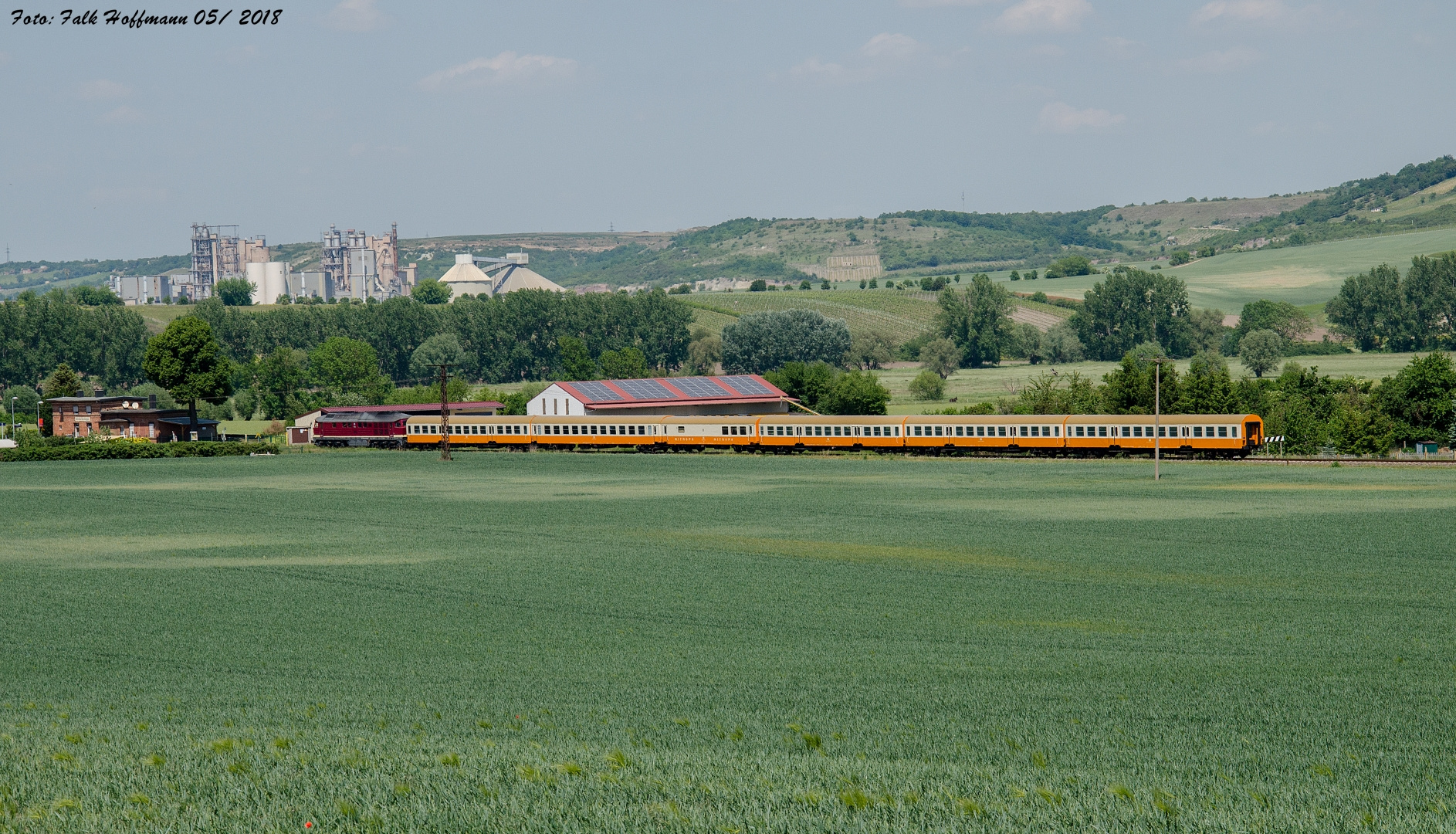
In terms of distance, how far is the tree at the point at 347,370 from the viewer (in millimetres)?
158750

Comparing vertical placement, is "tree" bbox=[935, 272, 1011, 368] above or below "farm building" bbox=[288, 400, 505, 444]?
above

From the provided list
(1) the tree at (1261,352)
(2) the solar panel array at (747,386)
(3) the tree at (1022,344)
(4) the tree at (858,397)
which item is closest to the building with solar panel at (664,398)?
(2) the solar panel array at (747,386)

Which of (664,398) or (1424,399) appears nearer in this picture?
(1424,399)

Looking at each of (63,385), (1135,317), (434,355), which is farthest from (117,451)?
(1135,317)

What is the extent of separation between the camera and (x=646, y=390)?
11700 cm

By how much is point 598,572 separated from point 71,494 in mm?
41325

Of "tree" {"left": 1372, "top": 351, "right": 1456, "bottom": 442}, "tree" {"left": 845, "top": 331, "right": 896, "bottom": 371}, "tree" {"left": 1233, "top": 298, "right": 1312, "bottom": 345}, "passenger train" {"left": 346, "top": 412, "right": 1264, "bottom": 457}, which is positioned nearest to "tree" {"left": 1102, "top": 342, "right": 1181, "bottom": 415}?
"passenger train" {"left": 346, "top": 412, "right": 1264, "bottom": 457}

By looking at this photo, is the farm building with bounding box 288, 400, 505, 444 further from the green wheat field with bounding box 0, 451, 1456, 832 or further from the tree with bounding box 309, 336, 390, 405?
the green wheat field with bounding box 0, 451, 1456, 832

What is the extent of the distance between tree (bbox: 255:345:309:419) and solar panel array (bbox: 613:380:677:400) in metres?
53.7

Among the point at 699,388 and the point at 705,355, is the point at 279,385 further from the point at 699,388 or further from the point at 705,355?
the point at 699,388

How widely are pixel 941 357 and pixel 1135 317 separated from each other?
136 ft

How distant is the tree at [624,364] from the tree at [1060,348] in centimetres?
6009

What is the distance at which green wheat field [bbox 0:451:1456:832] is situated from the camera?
12.2 metres

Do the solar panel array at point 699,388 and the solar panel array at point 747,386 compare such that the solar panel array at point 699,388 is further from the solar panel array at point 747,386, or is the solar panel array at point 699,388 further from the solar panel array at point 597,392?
the solar panel array at point 597,392
